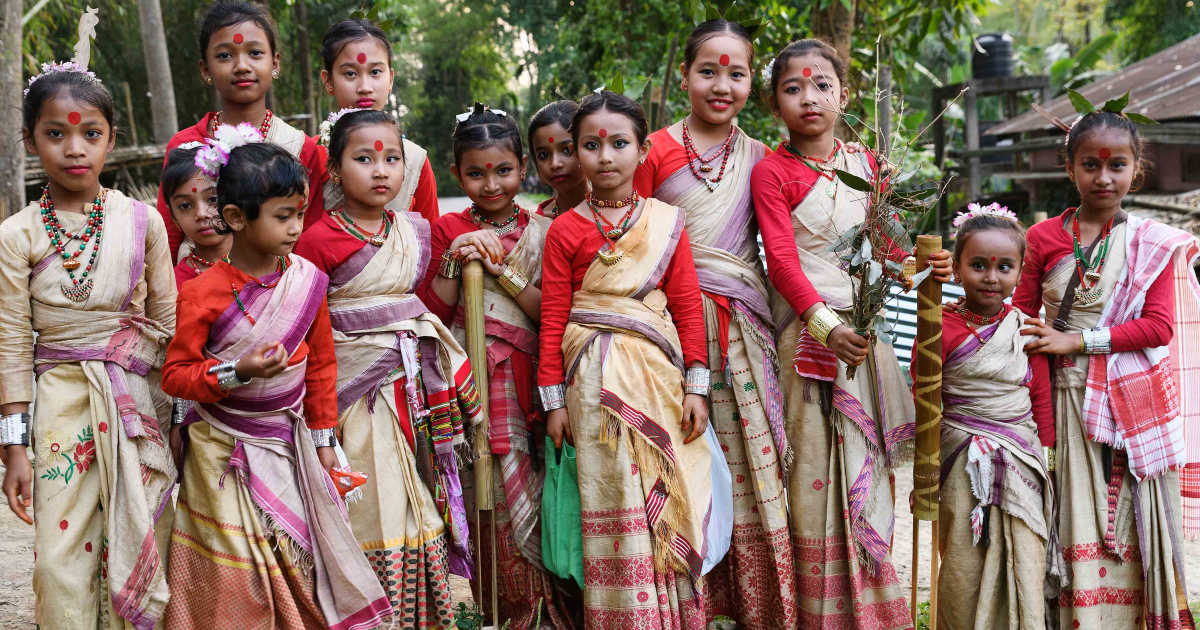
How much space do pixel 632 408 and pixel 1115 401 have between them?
1886mm

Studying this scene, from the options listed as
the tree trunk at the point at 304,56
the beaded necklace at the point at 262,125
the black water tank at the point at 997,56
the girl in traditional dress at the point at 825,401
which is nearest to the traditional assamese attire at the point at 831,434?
the girl in traditional dress at the point at 825,401

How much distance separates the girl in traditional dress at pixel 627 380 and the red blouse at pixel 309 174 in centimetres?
94

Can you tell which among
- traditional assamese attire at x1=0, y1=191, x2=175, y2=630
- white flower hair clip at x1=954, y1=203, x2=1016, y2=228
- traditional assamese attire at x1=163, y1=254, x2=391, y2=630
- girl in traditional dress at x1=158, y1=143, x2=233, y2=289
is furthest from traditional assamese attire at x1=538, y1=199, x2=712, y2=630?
traditional assamese attire at x1=0, y1=191, x2=175, y2=630

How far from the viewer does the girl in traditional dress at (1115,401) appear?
364cm

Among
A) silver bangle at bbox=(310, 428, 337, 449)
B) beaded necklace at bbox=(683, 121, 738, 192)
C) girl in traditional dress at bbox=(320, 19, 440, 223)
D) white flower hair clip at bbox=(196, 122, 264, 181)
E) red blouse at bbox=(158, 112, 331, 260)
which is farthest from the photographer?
girl in traditional dress at bbox=(320, 19, 440, 223)

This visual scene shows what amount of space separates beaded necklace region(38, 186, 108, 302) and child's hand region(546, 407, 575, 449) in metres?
1.62

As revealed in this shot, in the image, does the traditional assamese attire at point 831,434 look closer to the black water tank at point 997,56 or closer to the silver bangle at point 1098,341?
the silver bangle at point 1098,341

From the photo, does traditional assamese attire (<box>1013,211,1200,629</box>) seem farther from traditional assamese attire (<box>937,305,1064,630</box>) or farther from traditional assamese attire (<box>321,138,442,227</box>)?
traditional assamese attire (<box>321,138,442,227</box>)

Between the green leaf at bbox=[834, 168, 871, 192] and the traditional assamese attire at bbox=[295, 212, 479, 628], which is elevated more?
the green leaf at bbox=[834, 168, 871, 192]

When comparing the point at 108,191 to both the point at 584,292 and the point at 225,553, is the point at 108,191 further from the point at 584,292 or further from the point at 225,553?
the point at 584,292

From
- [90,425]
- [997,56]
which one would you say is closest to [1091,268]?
[90,425]

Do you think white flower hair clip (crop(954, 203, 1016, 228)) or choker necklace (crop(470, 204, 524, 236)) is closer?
white flower hair clip (crop(954, 203, 1016, 228))

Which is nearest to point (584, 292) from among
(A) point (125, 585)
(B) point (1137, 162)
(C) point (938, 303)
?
(C) point (938, 303)

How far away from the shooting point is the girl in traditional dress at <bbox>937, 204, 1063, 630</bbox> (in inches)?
140
